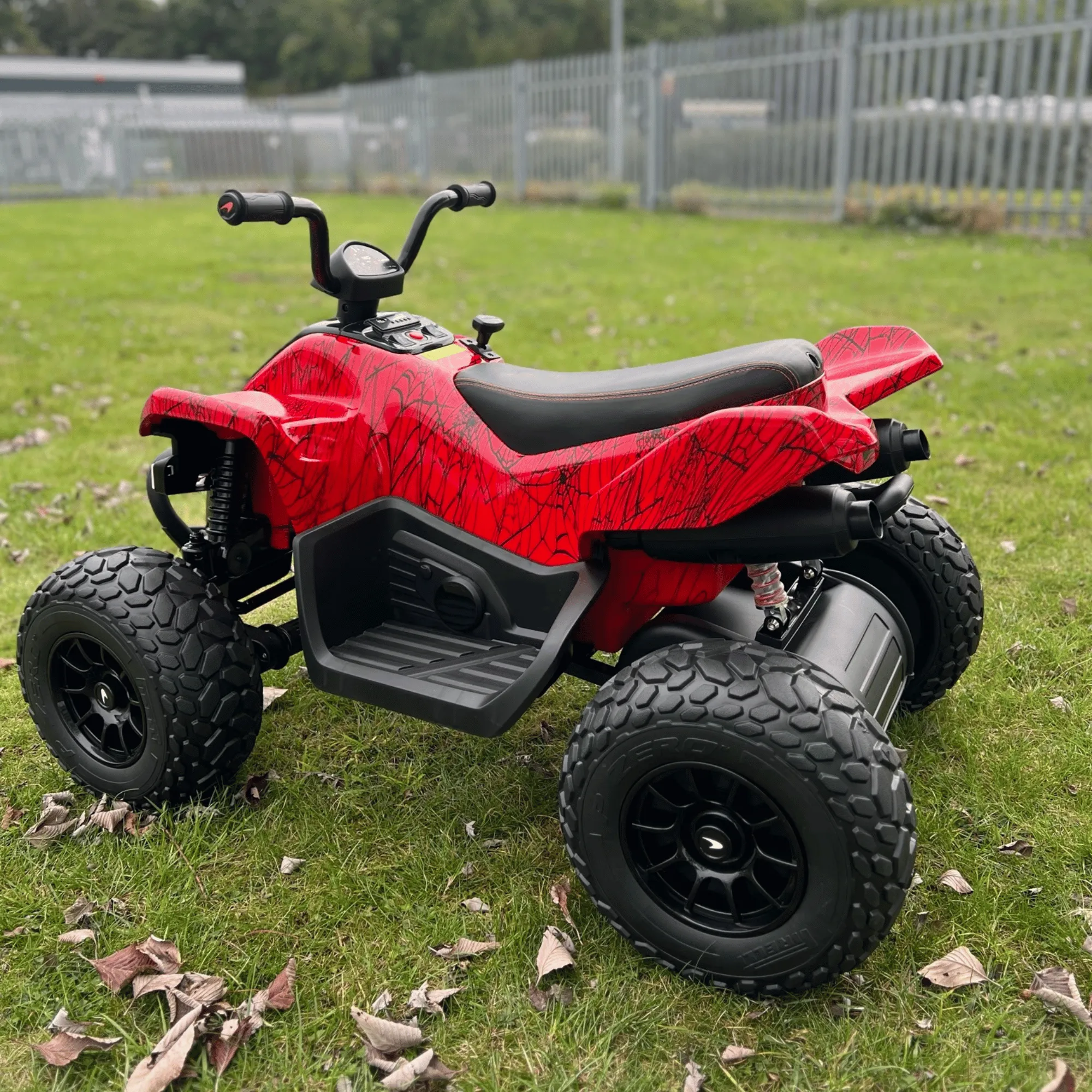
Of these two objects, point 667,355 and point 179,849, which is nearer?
point 179,849

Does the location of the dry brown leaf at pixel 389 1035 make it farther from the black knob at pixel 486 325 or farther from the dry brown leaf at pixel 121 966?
the black knob at pixel 486 325

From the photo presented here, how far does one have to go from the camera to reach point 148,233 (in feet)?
48.9

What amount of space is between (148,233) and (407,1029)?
586 inches

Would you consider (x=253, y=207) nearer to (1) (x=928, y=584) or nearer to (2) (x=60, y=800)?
(2) (x=60, y=800)

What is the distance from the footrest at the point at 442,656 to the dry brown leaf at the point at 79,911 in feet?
2.64

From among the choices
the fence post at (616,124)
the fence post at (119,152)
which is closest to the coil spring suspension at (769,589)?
the fence post at (616,124)

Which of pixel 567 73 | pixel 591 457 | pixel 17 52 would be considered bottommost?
pixel 591 457

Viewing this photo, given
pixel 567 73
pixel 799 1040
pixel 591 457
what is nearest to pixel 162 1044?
pixel 799 1040

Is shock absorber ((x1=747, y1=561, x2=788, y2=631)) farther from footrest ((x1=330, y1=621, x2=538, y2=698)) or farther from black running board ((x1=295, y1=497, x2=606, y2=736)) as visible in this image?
footrest ((x1=330, y1=621, x2=538, y2=698))

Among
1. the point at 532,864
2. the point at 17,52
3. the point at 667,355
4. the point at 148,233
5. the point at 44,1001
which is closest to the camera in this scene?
→ the point at 44,1001

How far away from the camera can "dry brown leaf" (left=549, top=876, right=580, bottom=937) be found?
2.40 metres

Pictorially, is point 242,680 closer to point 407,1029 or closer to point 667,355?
point 407,1029

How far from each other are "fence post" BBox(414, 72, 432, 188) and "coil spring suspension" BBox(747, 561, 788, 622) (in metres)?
20.9

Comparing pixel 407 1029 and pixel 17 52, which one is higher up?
pixel 17 52
